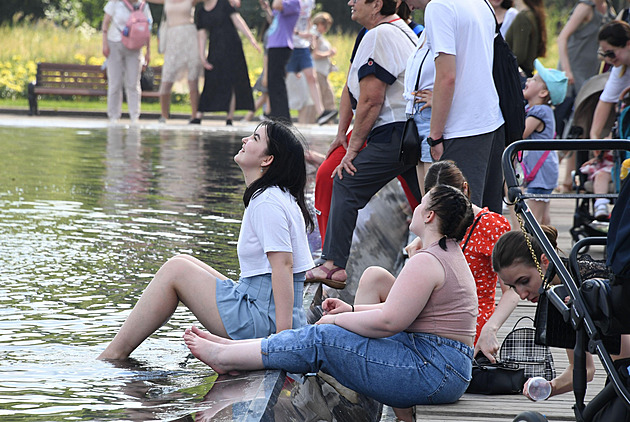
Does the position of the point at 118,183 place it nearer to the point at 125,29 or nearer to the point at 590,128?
the point at 590,128

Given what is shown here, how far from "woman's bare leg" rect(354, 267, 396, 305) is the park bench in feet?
61.5

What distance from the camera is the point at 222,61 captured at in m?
19.2

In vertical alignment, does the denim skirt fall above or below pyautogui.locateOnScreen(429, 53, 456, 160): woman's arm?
below

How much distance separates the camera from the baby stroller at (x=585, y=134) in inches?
321

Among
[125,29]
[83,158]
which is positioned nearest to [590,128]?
[83,158]

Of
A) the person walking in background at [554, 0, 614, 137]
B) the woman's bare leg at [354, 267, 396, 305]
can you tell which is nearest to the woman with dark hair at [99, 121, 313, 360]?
the woman's bare leg at [354, 267, 396, 305]

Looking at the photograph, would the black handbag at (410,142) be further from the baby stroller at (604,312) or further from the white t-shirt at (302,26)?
the white t-shirt at (302,26)

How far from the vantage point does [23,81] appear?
26.4 m

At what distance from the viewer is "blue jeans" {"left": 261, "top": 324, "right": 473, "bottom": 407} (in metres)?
4.16

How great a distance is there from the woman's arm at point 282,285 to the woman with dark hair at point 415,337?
0.26 metres

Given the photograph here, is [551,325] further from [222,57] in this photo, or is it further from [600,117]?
[222,57]

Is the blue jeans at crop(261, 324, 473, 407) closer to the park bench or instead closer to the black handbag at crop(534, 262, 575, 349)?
the black handbag at crop(534, 262, 575, 349)

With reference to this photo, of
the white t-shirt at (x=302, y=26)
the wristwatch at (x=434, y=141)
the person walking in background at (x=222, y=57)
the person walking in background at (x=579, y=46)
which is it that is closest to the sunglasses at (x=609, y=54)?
the wristwatch at (x=434, y=141)

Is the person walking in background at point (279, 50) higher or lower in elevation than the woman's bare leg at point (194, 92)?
higher
